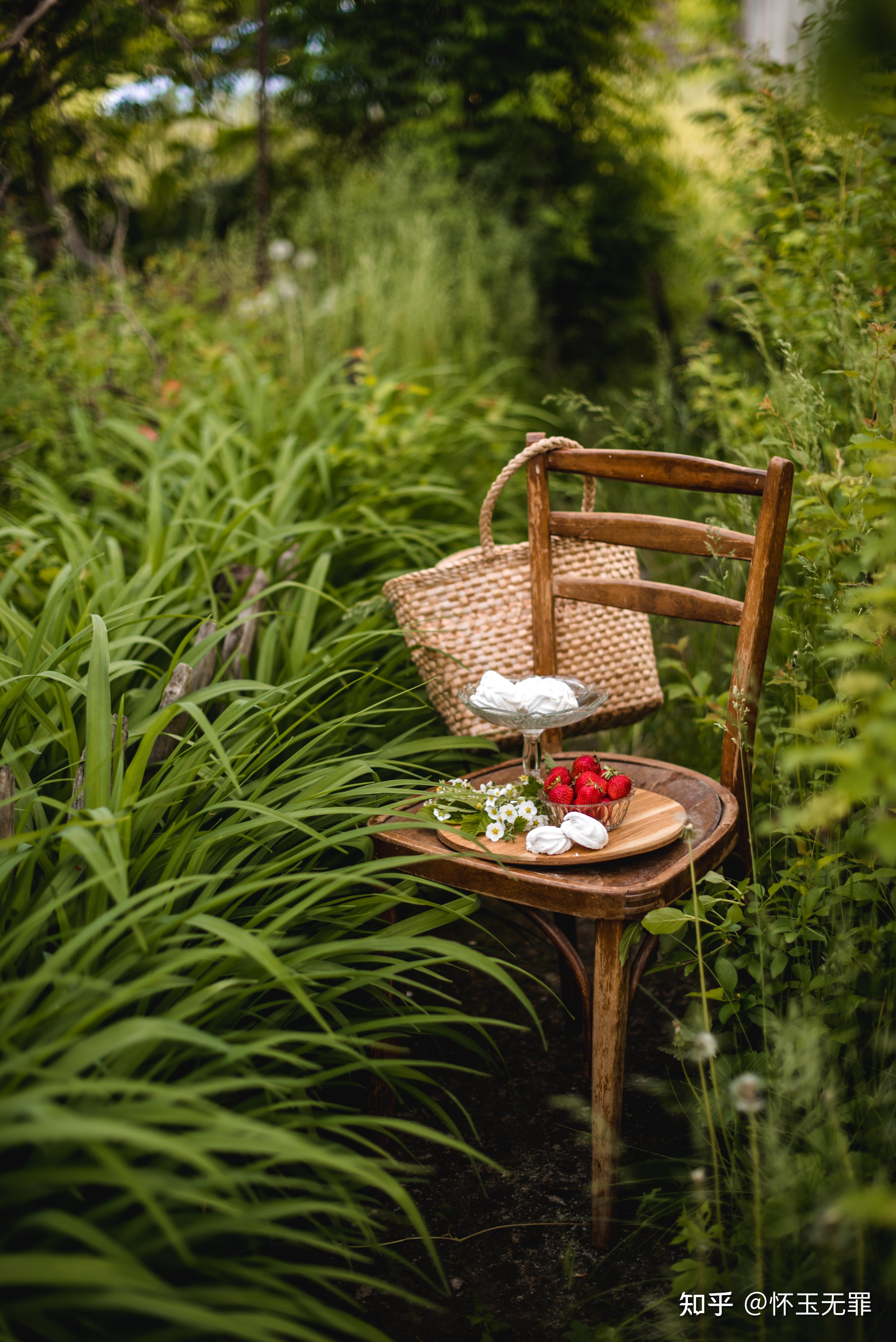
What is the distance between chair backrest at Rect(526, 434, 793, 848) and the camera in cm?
150

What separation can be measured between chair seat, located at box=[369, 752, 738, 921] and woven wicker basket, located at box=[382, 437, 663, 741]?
1.35 ft

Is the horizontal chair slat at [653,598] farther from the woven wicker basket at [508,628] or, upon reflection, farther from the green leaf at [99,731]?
→ the green leaf at [99,731]

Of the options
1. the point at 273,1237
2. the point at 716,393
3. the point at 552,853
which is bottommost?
the point at 273,1237

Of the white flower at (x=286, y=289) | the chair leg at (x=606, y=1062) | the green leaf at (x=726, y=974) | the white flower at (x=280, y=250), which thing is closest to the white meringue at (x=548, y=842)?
the chair leg at (x=606, y=1062)

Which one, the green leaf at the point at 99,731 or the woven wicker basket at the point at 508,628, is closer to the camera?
the green leaf at the point at 99,731

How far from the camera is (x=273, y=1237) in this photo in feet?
4.13

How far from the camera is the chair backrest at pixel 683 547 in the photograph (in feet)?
4.91

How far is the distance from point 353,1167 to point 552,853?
1.81ft

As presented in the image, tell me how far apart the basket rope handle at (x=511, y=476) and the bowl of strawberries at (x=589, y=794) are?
569 millimetres

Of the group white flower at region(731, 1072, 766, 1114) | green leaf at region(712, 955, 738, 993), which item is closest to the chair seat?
green leaf at region(712, 955, 738, 993)

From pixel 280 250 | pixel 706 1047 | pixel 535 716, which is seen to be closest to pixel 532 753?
pixel 535 716

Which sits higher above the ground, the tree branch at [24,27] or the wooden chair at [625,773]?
the tree branch at [24,27]

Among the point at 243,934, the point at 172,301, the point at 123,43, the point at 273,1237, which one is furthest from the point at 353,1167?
the point at 123,43

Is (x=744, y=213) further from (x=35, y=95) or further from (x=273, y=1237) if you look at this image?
(x=273, y=1237)
